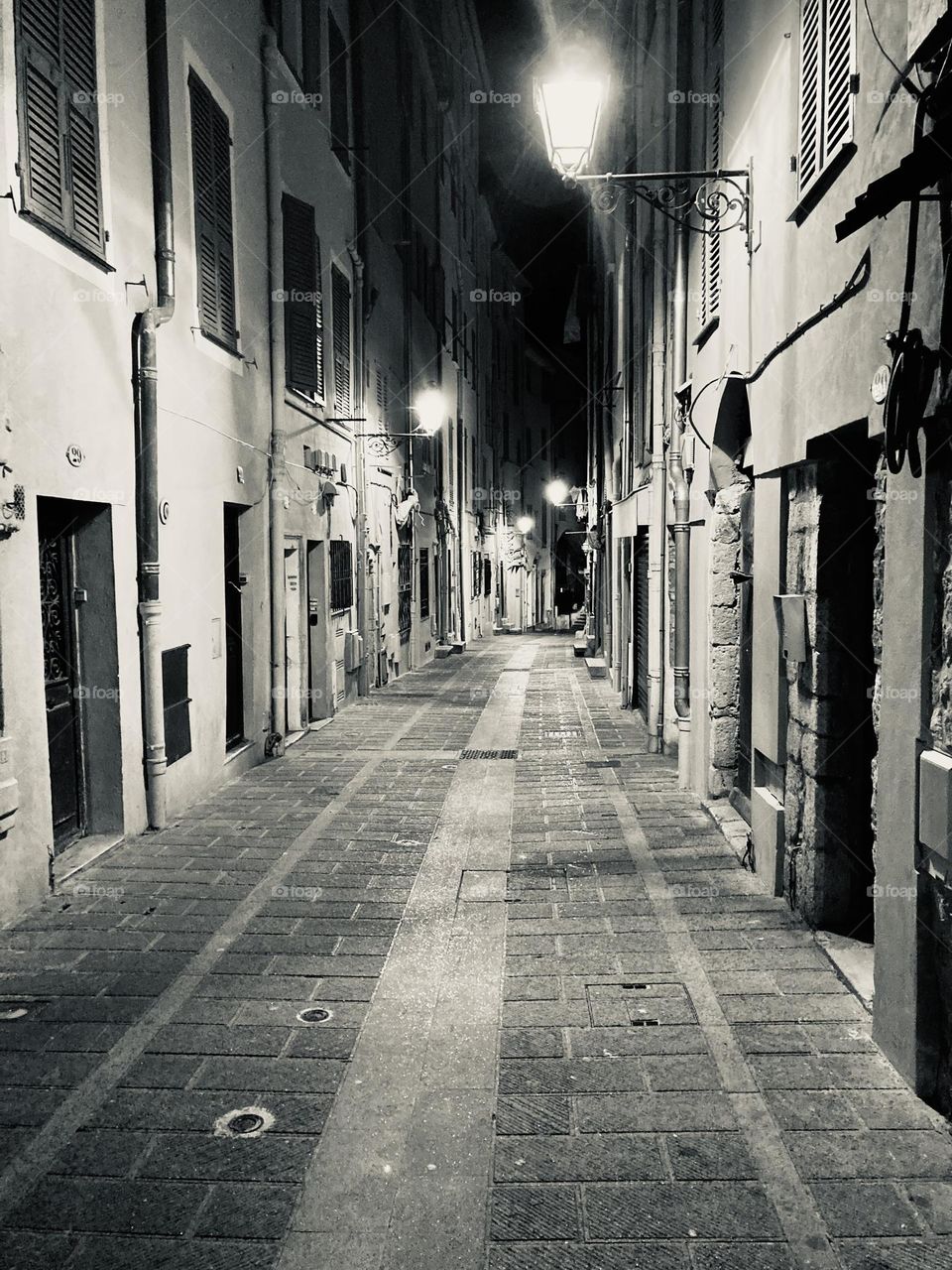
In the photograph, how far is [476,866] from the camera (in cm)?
677

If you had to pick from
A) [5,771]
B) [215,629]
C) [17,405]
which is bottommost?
[5,771]

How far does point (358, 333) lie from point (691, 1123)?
1387 cm

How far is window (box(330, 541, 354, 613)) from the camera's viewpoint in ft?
45.9

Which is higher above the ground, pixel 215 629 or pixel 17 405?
pixel 17 405

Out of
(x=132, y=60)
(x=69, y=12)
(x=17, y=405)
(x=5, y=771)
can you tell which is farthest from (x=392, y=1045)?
(x=132, y=60)

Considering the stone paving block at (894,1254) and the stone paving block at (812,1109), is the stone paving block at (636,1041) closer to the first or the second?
the stone paving block at (812,1109)

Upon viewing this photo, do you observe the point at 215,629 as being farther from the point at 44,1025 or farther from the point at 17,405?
the point at 44,1025

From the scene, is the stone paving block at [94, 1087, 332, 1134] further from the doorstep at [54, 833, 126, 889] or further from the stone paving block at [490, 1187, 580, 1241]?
the doorstep at [54, 833, 126, 889]

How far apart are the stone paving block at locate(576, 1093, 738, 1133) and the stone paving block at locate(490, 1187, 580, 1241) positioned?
1.31 ft

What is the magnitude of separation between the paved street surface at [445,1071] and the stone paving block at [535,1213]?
0.04 feet

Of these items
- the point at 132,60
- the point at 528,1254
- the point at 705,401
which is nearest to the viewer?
the point at 528,1254

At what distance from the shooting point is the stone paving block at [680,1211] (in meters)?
3.01

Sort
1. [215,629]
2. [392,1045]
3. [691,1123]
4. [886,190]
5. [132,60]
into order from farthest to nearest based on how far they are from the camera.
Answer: [215,629], [132,60], [392,1045], [691,1123], [886,190]

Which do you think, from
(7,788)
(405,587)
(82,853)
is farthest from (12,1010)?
(405,587)
